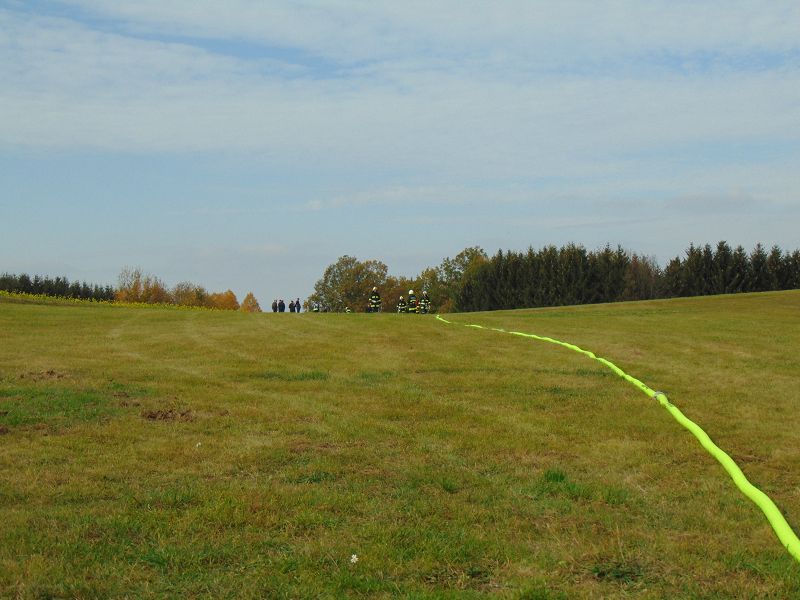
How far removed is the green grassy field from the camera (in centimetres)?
462

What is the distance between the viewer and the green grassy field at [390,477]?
462 centimetres

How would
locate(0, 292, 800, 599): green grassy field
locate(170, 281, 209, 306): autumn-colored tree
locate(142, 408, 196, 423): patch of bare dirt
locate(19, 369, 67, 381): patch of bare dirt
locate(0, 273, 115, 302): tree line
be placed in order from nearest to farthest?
locate(0, 292, 800, 599): green grassy field < locate(142, 408, 196, 423): patch of bare dirt < locate(19, 369, 67, 381): patch of bare dirt < locate(0, 273, 115, 302): tree line < locate(170, 281, 209, 306): autumn-colored tree

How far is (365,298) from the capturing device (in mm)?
106625

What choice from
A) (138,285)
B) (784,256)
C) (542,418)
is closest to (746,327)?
(542,418)

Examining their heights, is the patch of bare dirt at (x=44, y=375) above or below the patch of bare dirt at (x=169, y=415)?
above

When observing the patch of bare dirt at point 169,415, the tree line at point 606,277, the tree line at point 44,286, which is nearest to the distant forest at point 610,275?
the tree line at point 606,277

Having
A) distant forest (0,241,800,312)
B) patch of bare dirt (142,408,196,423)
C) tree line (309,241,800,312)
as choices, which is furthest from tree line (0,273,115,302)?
patch of bare dirt (142,408,196,423)

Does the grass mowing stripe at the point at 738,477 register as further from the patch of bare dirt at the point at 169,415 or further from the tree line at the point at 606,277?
the tree line at the point at 606,277

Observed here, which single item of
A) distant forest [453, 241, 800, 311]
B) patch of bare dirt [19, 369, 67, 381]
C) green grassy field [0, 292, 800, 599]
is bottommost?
green grassy field [0, 292, 800, 599]

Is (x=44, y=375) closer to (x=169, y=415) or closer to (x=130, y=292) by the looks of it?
(x=169, y=415)

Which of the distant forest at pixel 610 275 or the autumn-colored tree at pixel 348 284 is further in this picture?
the autumn-colored tree at pixel 348 284

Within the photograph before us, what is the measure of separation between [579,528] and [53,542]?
3.56 meters

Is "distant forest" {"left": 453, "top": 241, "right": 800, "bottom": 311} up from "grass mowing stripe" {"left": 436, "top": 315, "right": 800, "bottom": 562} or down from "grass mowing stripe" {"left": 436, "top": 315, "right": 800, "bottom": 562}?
up

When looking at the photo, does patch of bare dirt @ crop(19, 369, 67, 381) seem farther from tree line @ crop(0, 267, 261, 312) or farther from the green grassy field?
tree line @ crop(0, 267, 261, 312)
